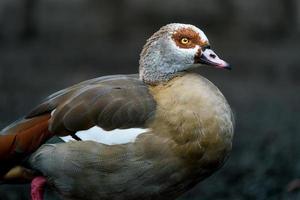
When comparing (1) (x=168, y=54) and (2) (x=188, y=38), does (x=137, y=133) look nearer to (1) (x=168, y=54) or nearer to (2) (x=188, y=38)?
(1) (x=168, y=54)

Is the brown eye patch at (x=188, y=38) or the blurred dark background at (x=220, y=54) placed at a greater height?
the brown eye patch at (x=188, y=38)

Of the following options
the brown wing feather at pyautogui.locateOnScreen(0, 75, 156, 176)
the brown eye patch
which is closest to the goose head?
the brown eye patch

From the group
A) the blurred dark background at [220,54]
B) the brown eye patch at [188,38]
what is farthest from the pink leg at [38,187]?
the blurred dark background at [220,54]

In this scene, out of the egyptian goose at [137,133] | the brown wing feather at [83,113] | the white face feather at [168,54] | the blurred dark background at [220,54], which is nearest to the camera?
the egyptian goose at [137,133]

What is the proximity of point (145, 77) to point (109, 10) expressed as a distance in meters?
10.2

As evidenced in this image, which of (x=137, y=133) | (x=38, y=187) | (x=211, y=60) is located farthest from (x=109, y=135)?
(x=211, y=60)

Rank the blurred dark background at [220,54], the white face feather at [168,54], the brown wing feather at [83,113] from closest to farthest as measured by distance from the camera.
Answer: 1. the brown wing feather at [83,113]
2. the white face feather at [168,54]
3. the blurred dark background at [220,54]

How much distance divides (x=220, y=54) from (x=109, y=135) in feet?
31.3

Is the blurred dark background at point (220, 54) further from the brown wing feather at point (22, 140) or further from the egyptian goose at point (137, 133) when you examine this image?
the egyptian goose at point (137, 133)

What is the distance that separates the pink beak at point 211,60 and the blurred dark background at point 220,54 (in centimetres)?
173

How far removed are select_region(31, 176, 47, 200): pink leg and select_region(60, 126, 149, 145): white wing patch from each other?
0.32 metres

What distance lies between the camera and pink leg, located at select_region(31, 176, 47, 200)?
5508 millimetres

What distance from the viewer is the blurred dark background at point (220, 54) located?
763cm

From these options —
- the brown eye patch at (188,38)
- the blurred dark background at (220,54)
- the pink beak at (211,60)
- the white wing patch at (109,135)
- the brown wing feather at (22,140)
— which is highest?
the brown eye patch at (188,38)
